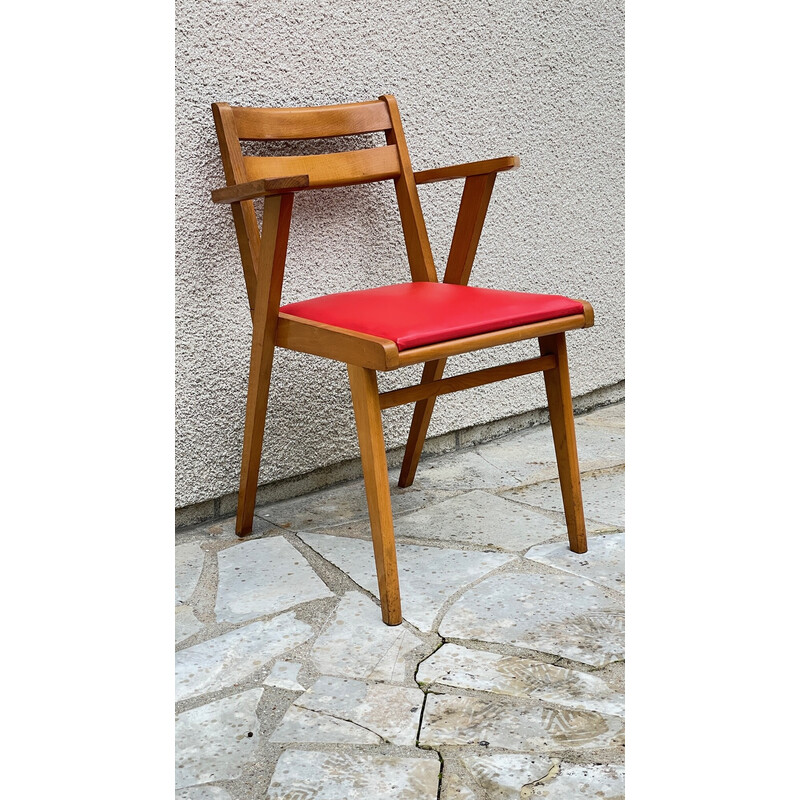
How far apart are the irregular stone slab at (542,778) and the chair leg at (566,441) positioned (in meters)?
0.73

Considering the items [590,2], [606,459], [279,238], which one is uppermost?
[590,2]

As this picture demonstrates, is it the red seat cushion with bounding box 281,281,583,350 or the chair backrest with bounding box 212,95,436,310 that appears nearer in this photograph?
the red seat cushion with bounding box 281,281,583,350

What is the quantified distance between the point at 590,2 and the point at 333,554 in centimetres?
187

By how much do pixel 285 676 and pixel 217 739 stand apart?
19cm

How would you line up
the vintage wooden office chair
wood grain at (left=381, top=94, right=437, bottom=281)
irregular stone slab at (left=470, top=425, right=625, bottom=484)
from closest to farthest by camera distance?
the vintage wooden office chair < wood grain at (left=381, top=94, right=437, bottom=281) < irregular stone slab at (left=470, top=425, right=625, bottom=484)

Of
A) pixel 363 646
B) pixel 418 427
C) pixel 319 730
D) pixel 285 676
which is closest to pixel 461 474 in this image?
pixel 418 427

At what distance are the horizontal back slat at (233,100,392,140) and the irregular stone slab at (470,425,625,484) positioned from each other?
39.1 inches

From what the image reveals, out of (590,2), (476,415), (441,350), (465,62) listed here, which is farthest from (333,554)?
(590,2)

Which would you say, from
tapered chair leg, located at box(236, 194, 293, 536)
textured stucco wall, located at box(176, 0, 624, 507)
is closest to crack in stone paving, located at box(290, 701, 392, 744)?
tapered chair leg, located at box(236, 194, 293, 536)

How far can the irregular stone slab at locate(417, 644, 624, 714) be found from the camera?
1354 millimetres

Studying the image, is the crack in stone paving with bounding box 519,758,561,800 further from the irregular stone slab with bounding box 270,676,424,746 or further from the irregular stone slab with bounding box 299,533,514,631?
the irregular stone slab with bounding box 299,533,514,631

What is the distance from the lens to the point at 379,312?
5.44ft

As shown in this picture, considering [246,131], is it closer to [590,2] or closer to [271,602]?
[271,602]

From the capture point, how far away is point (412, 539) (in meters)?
2.01
